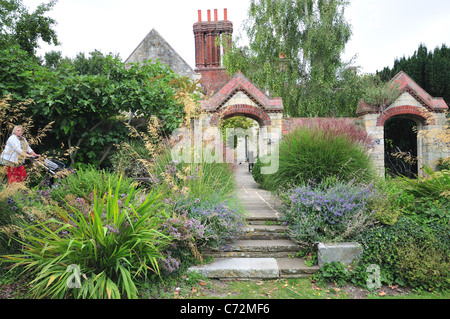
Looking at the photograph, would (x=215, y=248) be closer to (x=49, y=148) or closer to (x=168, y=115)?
(x=168, y=115)

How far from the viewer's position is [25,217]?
3684mm

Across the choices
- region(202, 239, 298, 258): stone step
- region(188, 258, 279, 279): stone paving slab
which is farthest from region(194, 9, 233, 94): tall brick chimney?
region(188, 258, 279, 279): stone paving slab

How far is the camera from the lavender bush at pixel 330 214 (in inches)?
152

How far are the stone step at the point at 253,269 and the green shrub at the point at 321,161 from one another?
1.51 metres

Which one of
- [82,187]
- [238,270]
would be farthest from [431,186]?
[82,187]

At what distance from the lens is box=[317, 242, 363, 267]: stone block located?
3637mm

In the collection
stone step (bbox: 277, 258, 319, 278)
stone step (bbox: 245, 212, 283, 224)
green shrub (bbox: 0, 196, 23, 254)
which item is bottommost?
stone step (bbox: 277, 258, 319, 278)

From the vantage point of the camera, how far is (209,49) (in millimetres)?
22219

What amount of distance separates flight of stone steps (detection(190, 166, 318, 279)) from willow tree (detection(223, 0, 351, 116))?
10.4 meters

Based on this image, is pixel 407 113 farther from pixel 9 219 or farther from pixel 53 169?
pixel 9 219

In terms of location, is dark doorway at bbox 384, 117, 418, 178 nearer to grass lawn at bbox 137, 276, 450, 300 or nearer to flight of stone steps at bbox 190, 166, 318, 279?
flight of stone steps at bbox 190, 166, 318, 279

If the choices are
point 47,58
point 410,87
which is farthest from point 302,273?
point 47,58

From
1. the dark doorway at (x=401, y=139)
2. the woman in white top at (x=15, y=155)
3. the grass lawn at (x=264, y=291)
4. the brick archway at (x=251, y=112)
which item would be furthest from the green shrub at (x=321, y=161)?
the dark doorway at (x=401, y=139)

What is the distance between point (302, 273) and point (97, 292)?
2.39 meters
